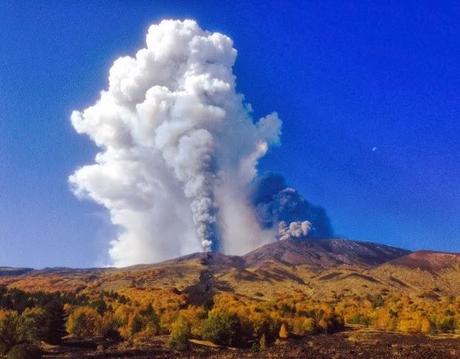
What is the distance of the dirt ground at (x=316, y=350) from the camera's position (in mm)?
35562

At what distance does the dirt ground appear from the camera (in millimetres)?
35562

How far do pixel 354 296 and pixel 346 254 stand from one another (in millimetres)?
83752

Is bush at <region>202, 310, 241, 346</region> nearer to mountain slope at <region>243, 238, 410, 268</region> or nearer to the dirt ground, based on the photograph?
the dirt ground

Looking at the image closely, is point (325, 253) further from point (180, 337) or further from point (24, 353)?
point (24, 353)

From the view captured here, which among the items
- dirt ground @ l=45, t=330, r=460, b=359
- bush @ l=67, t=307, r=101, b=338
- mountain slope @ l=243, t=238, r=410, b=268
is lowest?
dirt ground @ l=45, t=330, r=460, b=359

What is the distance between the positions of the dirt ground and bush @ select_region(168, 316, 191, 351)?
0.74 meters

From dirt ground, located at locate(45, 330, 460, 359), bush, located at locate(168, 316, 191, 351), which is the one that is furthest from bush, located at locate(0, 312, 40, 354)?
bush, located at locate(168, 316, 191, 351)

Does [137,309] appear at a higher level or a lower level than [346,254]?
lower

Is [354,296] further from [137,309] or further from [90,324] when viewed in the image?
[90,324]

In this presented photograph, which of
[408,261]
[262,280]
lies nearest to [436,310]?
[262,280]

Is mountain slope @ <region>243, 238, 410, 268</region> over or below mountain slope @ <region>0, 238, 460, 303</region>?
over

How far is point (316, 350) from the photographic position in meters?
39.0

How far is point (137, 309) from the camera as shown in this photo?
50031 millimetres

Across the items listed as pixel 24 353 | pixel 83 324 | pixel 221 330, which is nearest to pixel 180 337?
pixel 221 330
